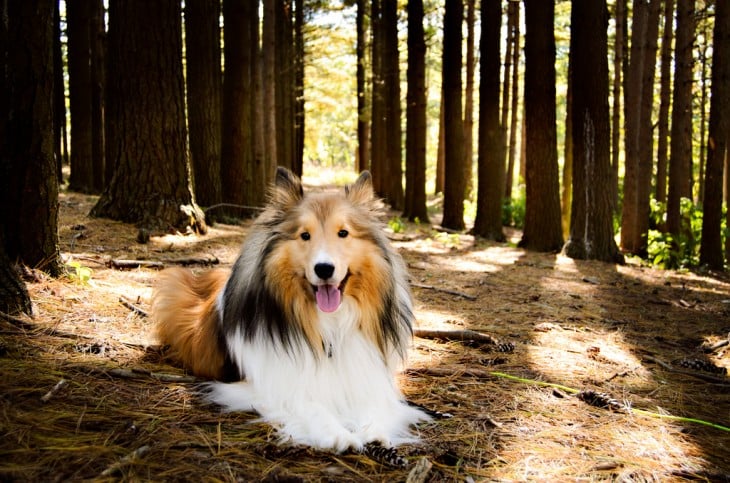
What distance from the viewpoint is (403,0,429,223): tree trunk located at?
15273 mm

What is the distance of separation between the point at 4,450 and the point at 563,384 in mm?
3365

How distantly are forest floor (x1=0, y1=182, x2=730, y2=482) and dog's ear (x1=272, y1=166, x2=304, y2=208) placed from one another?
128 cm

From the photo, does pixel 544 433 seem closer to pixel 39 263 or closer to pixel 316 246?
pixel 316 246

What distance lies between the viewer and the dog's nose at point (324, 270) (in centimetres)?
309

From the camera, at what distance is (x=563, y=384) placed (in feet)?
13.3

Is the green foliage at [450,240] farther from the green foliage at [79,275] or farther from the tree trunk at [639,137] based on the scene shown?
the green foliage at [79,275]

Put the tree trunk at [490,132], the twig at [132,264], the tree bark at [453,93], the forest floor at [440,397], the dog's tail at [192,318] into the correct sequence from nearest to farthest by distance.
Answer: the forest floor at [440,397] < the dog's tail at [192,318] < the twig at [132,264] < the tree trunk at [490,132] < the tree bark at [453,93]

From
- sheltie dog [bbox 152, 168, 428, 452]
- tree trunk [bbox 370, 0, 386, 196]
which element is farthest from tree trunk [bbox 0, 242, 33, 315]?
tree trunk [bbox 370, 0, 386, 196]

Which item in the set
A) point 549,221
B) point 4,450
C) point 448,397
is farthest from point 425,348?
point 549,221

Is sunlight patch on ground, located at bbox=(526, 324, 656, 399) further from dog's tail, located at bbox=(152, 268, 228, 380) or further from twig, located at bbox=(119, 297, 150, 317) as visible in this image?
twig, located at bbox=(119, 297, 150, 317)

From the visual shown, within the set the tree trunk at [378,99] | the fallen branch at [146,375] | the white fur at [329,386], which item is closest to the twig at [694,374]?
the white fur at [329,386]

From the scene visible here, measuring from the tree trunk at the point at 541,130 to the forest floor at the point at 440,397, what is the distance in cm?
476

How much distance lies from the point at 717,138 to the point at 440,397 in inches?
362

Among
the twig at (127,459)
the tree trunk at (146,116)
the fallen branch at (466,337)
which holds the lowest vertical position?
the fallen branch at (466,337)
